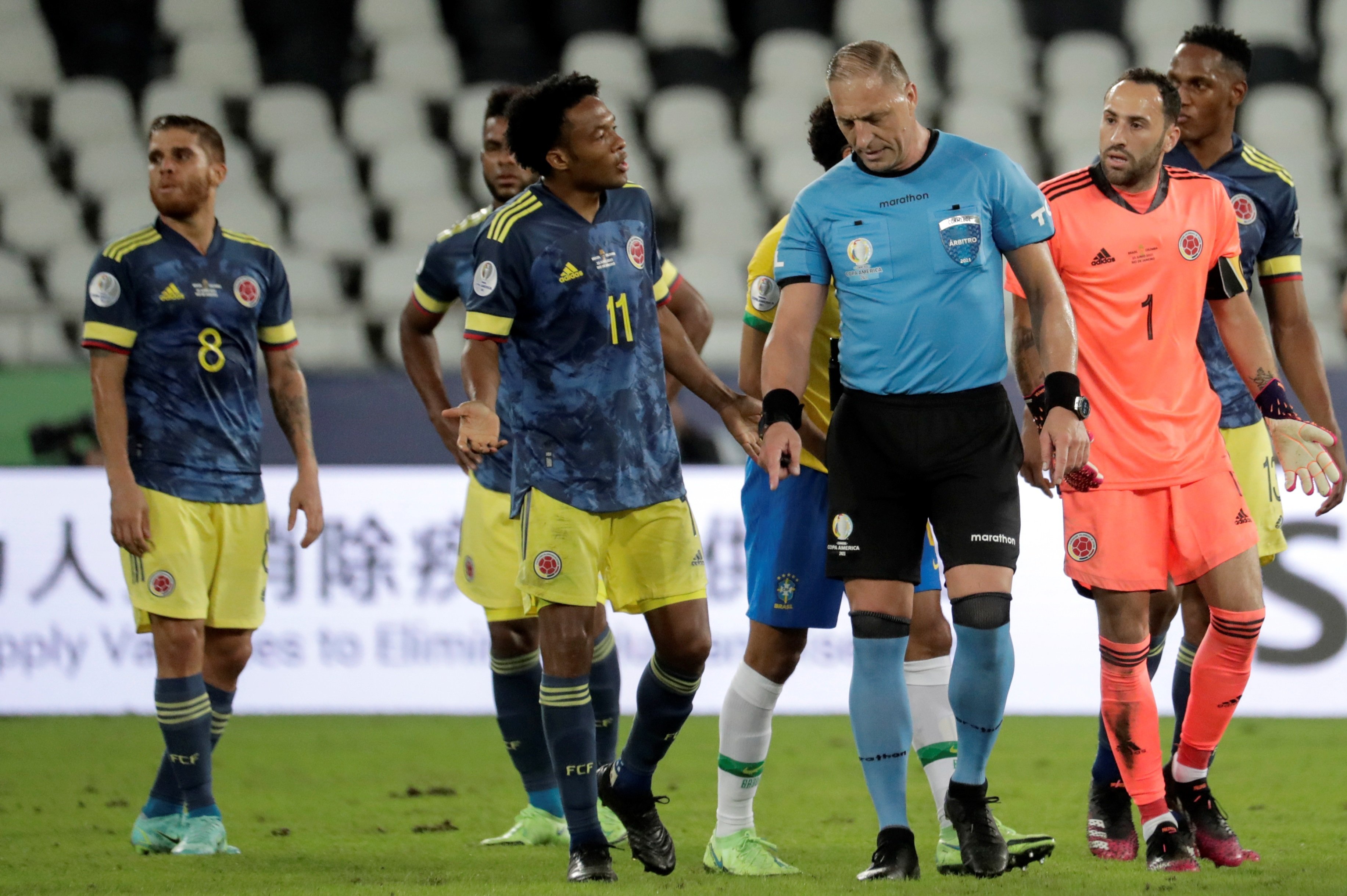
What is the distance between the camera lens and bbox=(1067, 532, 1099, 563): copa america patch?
4.76 m

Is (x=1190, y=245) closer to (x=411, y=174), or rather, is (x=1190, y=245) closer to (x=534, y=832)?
(x=534, y=832)

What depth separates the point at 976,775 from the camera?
4324mm

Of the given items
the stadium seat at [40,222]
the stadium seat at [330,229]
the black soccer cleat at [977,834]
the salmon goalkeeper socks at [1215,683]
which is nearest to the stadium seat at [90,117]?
the stadium seat at [40,222]

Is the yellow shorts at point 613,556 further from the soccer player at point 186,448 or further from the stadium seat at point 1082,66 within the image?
the stadium seat at point 1082,66

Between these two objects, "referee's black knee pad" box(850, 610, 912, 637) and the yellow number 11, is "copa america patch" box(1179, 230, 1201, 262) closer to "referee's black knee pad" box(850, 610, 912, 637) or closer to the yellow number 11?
"referee's black knee pad" box(850, 610, 912, 637)

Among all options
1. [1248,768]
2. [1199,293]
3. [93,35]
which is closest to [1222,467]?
[1199,293]

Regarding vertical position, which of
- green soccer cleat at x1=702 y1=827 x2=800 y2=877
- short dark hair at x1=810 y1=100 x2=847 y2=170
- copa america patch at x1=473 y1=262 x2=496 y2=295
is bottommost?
green soccer cleat at x1=702 y1=827 x2=800 y2=877

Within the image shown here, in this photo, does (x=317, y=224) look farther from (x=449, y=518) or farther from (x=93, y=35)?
(x=449, y=518)

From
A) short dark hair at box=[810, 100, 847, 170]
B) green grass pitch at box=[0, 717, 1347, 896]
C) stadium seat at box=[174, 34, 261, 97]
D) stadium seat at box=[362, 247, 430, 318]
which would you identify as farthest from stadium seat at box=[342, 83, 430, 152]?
short dark hair at box=[810, 100, 847, 170]

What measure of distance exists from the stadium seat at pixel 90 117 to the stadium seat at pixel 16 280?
87.9 inches

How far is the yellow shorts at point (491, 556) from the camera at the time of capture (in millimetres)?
5758

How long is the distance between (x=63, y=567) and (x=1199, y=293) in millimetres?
6253

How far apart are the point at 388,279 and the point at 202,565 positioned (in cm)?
672

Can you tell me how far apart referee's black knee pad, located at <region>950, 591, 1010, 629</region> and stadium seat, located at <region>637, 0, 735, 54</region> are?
37.9ft
